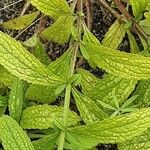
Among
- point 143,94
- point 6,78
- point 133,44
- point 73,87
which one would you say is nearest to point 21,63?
point 73,87

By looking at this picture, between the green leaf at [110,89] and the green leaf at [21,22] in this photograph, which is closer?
the green leaf at [110,89]

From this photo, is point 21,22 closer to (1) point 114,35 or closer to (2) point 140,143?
(1) point 114,35

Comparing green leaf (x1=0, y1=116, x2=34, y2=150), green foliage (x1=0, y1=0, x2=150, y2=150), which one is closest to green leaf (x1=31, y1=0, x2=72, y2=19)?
green foliage (x1=0, y1=0, x2=150, y2=150)

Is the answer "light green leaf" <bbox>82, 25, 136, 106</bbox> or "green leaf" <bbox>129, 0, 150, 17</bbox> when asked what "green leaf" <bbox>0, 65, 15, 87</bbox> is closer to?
"light green leaf" <bbox>82, 25, 136, 106</bbox>

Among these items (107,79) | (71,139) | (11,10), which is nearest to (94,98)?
(107,79)

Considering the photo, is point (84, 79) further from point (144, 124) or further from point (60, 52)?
point (144, 124)

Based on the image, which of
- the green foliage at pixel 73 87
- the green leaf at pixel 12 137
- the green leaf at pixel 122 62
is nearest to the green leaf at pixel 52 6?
the green foliage at pixel 73 87

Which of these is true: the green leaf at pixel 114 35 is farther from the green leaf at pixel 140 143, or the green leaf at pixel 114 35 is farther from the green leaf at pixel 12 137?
the green leaf at pixel 12 137
